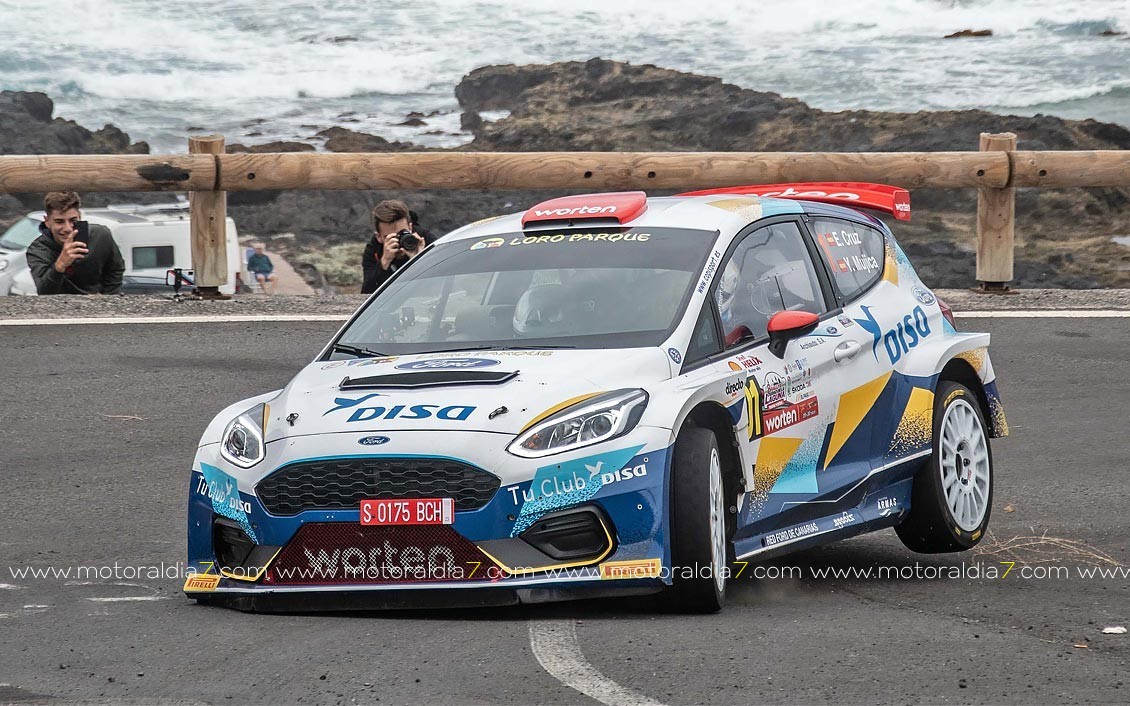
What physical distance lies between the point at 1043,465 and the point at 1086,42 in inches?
1450

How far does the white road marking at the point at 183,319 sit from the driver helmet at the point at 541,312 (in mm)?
6249

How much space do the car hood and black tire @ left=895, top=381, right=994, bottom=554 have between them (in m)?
1.65

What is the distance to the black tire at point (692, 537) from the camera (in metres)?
5.70

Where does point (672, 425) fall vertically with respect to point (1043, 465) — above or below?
above

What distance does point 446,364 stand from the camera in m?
6.19

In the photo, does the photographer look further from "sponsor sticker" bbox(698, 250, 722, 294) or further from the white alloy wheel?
"sponsor sticker" bbox(698, 250, 722, 294)

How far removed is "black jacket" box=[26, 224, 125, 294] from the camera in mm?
13461

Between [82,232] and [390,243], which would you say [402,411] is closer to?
[390,243]

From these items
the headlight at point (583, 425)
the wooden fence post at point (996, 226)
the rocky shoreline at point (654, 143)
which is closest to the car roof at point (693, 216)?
the headlight at point (583, 425)

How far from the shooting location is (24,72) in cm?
4059

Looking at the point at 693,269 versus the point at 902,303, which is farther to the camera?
the point at 902,303

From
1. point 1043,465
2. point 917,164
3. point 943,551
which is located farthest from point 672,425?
point 917,164

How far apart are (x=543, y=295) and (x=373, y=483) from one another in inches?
54.8

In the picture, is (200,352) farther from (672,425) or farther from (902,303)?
(672,425)
